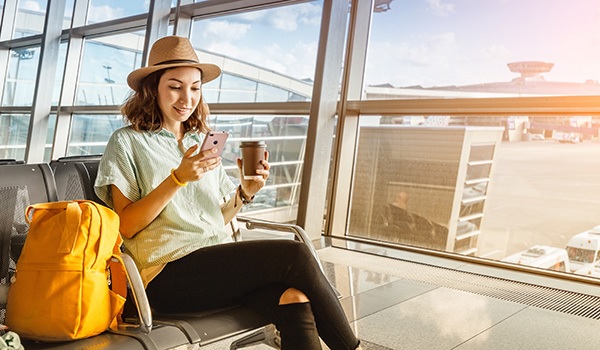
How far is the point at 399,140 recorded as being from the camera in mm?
4848

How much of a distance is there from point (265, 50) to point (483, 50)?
218 centimetres

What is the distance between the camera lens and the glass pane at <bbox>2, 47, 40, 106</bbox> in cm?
846

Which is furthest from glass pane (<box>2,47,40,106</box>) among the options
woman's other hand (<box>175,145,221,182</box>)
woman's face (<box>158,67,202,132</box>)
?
woman's other hand (<box>175,145,221,182</box>)

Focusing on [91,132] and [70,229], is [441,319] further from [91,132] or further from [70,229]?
[91,132]

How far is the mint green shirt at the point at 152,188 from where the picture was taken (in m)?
1.73

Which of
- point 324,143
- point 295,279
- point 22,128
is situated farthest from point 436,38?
point 22,128

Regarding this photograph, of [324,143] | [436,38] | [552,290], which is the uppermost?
[436,38]

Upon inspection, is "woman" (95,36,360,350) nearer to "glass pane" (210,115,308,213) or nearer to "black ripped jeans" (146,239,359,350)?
"black ripped jeans" (146,239,359,350)

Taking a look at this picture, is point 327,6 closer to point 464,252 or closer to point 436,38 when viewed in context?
point 436,38

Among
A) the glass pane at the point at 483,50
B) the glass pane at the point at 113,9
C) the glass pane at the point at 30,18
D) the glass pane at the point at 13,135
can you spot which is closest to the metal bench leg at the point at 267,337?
the glass pane at the point at 483,50

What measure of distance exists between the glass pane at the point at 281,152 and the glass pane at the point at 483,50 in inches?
30.7

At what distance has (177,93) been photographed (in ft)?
6.16

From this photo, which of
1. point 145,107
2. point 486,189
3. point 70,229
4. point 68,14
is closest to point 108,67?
point 68,14

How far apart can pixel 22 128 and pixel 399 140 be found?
234 inches
